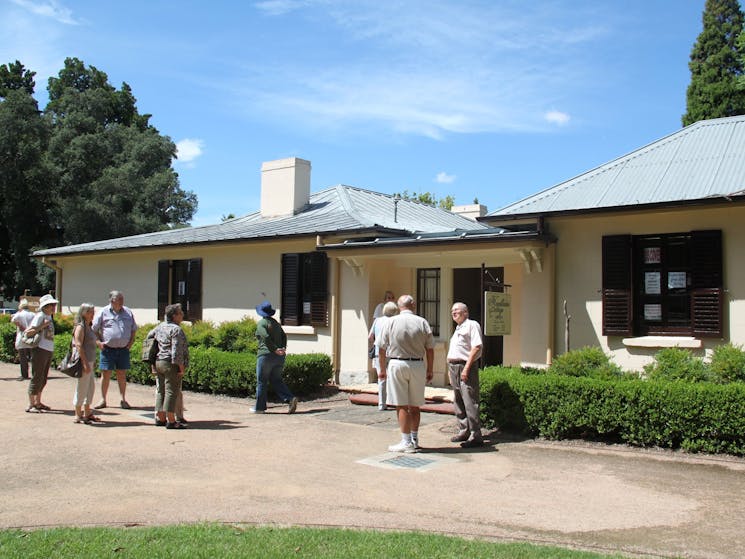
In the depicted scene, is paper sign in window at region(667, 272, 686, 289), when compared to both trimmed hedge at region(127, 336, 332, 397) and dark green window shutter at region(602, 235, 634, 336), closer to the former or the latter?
dark green window shutter at region(602, 235, 634, 336)

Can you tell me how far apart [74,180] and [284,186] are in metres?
20.2

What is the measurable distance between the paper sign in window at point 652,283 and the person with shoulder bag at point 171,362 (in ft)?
21.4

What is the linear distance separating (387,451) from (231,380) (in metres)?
5.00

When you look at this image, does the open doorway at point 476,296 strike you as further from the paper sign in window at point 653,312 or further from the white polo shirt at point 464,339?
the white polo shirt at point 464,339

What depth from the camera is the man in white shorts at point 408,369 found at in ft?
25.9

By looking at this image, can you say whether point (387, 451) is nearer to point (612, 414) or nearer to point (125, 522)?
point (612, 414)

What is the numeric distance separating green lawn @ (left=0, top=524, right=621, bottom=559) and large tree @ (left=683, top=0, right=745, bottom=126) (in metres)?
24.1

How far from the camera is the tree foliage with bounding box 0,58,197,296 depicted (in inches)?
1230

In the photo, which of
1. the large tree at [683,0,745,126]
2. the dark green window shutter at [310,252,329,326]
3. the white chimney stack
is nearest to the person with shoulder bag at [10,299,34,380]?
the dark green window shutter at [310,252,329,326]

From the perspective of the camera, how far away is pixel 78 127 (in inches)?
1369

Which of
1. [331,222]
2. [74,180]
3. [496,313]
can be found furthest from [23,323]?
[74,180]

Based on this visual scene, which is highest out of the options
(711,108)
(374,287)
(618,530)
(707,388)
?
(711,108)

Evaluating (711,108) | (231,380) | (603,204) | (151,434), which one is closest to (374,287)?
(231,380)

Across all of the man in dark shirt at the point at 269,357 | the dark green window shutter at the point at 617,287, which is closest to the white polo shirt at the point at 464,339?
the dark green window shutter at the point at 617,287
